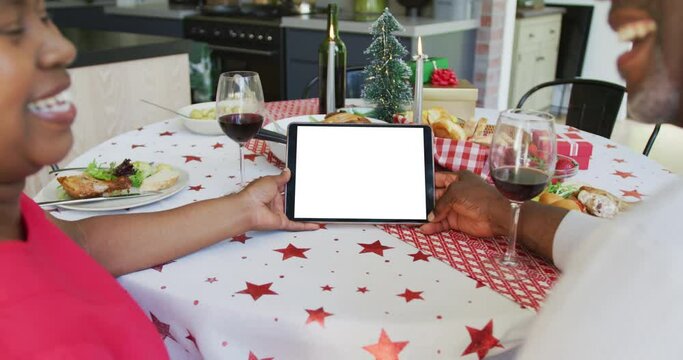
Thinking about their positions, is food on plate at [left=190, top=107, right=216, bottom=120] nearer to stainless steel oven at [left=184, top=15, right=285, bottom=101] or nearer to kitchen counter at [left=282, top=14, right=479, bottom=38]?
kitchen counter at [left=282, top=14, right=479, bottom=38]

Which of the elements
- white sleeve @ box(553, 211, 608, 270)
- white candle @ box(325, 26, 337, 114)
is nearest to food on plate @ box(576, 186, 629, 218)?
white sleeve @ box(553, 211, 608, 270)

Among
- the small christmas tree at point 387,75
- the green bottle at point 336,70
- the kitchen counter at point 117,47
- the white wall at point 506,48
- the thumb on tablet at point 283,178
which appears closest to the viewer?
the thumb on tablet at point 283,178

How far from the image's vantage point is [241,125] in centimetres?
129

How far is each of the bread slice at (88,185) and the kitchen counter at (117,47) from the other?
1.37 meters

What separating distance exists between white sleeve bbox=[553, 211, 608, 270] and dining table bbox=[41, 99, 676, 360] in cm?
3

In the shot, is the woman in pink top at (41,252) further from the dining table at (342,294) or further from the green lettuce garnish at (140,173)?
the green lettuce garnish at (140,173)

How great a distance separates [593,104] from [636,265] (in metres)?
2.09

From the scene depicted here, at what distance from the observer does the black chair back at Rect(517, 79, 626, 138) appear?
7.57 feet

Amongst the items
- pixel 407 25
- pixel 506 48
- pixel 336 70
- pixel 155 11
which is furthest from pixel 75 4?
pixel 336 70

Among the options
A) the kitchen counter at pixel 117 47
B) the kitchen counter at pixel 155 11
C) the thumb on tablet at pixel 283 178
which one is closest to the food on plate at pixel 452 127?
the thumb on tablet at pixel 283 178

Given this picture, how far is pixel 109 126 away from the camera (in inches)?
107

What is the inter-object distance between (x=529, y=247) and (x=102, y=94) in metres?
2.11

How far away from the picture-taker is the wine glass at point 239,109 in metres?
1.30

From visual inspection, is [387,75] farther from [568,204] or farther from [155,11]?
[155,11]
